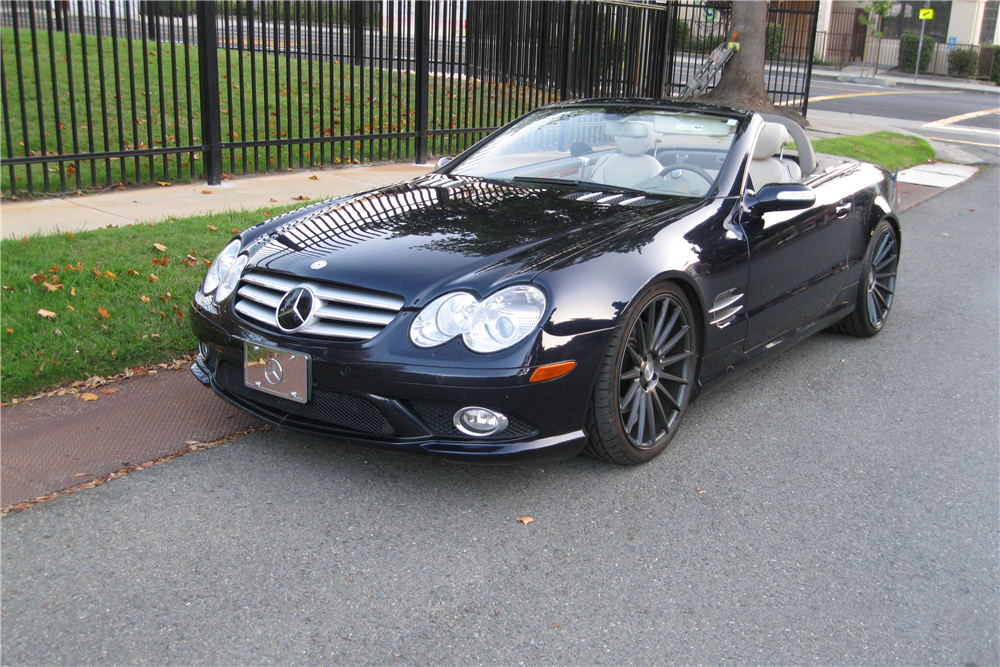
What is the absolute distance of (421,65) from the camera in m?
9.91

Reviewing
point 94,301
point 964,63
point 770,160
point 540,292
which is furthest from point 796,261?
point 964,63

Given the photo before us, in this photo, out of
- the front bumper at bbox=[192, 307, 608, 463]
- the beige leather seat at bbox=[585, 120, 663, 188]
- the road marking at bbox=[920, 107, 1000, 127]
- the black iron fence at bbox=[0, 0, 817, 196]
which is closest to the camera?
the front bumper at bbox=[192, 307, 608, 463]

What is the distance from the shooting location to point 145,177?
812cm

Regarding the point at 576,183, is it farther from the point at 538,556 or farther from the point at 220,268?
the point at 538,556

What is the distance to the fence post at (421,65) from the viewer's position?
9781 mm

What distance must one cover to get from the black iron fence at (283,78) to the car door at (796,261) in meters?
5.21

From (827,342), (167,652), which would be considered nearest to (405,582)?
(167,652)

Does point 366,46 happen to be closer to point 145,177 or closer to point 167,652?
point 145,177

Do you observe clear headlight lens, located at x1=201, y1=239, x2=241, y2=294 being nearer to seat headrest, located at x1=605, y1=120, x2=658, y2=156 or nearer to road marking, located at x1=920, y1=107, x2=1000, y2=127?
seat headrest, located at x1=605, y1=120, x2=658, y2=156

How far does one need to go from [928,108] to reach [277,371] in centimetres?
2502

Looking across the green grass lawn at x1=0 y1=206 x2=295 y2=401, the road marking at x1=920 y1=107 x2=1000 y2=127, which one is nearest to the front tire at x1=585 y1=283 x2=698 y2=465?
the green grass lawn at x1=0 y1=206 x2=295 y2=401

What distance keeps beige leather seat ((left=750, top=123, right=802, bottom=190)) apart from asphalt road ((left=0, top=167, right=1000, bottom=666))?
1.24m

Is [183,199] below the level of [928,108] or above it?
below

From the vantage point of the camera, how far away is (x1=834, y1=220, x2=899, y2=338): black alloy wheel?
5.35m
